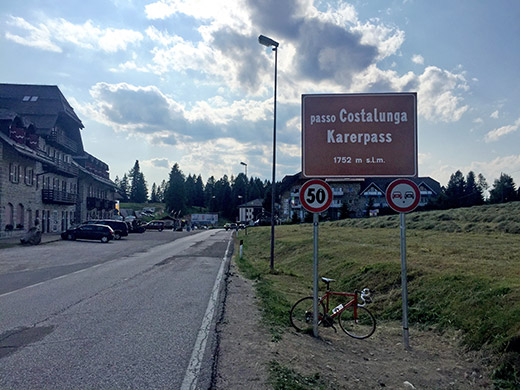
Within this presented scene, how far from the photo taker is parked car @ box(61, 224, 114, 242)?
38062 millimetres

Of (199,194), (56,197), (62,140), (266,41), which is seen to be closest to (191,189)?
(199,194)

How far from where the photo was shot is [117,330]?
296 inches

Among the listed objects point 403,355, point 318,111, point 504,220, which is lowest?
point 403,355

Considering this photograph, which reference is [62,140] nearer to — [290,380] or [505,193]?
[290,380]

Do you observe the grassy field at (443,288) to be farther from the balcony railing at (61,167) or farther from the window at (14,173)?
the balcony railing at (61,167)

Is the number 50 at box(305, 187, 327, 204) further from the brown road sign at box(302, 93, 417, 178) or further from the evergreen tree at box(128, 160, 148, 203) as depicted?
the evergreen tree at box(128, 160, 148, 203)

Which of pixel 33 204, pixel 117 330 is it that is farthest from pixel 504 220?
pixel 33 204

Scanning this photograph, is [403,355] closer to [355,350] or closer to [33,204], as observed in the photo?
[355,350]

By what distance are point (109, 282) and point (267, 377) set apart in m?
9.61

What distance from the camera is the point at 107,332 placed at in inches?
291

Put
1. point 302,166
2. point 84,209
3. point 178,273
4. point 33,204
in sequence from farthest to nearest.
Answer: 1. point 84,209
2. point 33,204
3. point 178,273
4. point 302,166

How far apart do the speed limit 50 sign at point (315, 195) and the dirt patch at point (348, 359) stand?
2202 mm

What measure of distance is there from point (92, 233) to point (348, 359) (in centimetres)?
3530

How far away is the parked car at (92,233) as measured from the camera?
38062mm
